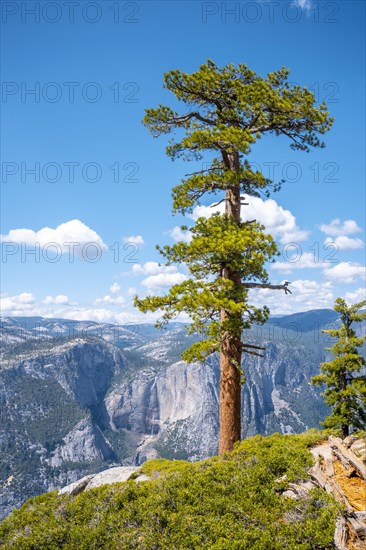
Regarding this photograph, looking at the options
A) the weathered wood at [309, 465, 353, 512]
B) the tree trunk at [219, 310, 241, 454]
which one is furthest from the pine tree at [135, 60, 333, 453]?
the weathered wood at [309, 465, 353, 512]

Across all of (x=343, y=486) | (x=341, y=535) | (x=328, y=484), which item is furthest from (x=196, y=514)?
(x=343, y=486)

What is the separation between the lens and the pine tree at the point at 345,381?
1116 inches

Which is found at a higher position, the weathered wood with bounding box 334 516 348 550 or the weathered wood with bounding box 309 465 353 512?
the weathered wood with bounding box 334 516 348 550

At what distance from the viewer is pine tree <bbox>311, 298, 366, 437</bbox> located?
28344 millimetres

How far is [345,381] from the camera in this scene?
29.7 meters

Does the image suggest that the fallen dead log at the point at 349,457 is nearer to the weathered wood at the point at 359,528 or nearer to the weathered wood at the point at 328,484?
the weathered wood at the point at 328,484

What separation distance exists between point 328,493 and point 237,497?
1.93 m

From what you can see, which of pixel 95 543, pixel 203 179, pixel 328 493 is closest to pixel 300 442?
pixel 328 493

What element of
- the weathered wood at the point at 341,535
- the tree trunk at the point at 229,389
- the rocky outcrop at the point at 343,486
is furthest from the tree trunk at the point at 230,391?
the weathered wood at the point at 341,535

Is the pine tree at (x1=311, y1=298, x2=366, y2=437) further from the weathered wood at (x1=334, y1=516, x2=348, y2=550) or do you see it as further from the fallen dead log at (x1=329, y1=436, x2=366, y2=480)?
the weathered wood at (x1=334, y1=516, x2=348, y2=550)

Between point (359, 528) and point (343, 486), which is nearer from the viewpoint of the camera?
point (359, 528)

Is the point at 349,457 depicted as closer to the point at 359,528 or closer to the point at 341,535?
the point at 359,528

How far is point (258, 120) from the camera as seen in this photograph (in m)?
16.4

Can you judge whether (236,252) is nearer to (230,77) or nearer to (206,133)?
(206,133)
